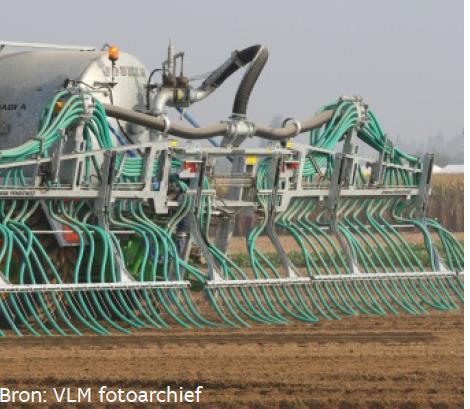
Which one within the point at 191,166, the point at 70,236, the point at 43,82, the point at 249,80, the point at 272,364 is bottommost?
the point at 272,364

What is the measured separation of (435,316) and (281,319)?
Result: 1555mm

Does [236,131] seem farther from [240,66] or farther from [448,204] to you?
[448,204]

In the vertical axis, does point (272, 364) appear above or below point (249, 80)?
below

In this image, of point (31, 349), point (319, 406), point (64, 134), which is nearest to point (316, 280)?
point (64, 134)

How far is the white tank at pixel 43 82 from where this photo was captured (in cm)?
1444

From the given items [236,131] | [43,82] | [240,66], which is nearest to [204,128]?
[236,131]

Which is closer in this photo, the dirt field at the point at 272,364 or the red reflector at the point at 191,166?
the dirt field at the point at 272,364

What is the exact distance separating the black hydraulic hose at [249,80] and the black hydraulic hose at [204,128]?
25cm

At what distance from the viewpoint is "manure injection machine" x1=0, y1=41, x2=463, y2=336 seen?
1325 centimetres

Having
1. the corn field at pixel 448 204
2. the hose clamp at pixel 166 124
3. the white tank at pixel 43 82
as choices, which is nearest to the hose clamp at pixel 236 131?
the hose clamp at pixel 166 124

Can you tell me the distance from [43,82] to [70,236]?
5.92 ft

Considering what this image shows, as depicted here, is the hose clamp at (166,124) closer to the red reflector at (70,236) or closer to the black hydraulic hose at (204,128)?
the black hydraulic hose at (204,128)

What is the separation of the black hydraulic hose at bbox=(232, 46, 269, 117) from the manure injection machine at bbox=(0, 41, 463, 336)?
1 cm

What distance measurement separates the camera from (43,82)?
14.5m
